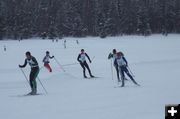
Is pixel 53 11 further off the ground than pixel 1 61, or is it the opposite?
pixel 53 11

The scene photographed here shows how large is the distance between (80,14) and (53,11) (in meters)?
5.91

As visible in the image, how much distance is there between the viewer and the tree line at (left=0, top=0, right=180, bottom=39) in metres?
73.9

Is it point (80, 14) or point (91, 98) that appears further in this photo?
point (80, 14)

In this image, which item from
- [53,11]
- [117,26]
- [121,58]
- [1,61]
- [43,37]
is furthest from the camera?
[53,11]

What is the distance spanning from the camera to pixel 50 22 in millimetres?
78000

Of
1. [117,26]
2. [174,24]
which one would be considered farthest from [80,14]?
[174,24]

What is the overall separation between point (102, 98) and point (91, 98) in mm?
343

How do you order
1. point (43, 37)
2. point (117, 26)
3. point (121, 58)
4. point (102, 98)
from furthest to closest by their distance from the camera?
point (117, 26)
point (43, 37)
point (121, 58)
point (102, 98)

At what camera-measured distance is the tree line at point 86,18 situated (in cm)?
7388

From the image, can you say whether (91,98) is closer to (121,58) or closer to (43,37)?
(121,58)

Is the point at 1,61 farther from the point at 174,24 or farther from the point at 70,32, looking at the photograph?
the point at 174,24

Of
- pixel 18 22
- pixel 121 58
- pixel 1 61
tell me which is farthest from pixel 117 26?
pixel 121 58

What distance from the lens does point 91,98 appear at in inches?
456

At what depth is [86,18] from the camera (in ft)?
268
